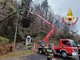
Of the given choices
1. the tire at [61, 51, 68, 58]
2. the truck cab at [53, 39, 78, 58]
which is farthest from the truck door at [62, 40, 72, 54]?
the tire at [61, 51, 68, 58]

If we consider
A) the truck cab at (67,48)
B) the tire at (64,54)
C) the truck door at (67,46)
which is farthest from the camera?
the tire at (64,54)

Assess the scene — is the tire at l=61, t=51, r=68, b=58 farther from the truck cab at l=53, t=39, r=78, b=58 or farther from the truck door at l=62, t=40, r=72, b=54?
the truck door at l=62, t=40, r=72, b=54

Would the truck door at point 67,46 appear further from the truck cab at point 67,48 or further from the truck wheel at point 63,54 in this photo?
the truck wheel at point 63,54

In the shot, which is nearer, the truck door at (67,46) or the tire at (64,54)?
the truck door at (67,46)

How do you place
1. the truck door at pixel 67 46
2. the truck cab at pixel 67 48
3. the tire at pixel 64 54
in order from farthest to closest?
the tire at pixel 64 54, the truck door at pixel 67 46, the truck cab at pixel 67 48

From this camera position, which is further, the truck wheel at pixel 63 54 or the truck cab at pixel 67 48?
the truck wheel at pixel 63 54

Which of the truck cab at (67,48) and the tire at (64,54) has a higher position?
the truck cab at (67,48)

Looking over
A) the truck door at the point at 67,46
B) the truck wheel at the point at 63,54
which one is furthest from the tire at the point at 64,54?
the truck door at the point at 67,46

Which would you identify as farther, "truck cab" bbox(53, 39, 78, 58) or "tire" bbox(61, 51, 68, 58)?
"tire" bbox(61, 51, 68, 58)

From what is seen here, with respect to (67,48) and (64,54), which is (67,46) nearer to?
(67,48)

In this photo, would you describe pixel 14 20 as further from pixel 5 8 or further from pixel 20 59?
pixel 20 59

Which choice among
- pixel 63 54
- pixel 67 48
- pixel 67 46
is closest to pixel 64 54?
pixel 63 54

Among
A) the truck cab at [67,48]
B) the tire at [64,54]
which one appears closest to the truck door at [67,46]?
the truck cab at [67,48]

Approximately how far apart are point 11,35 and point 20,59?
1465cm
